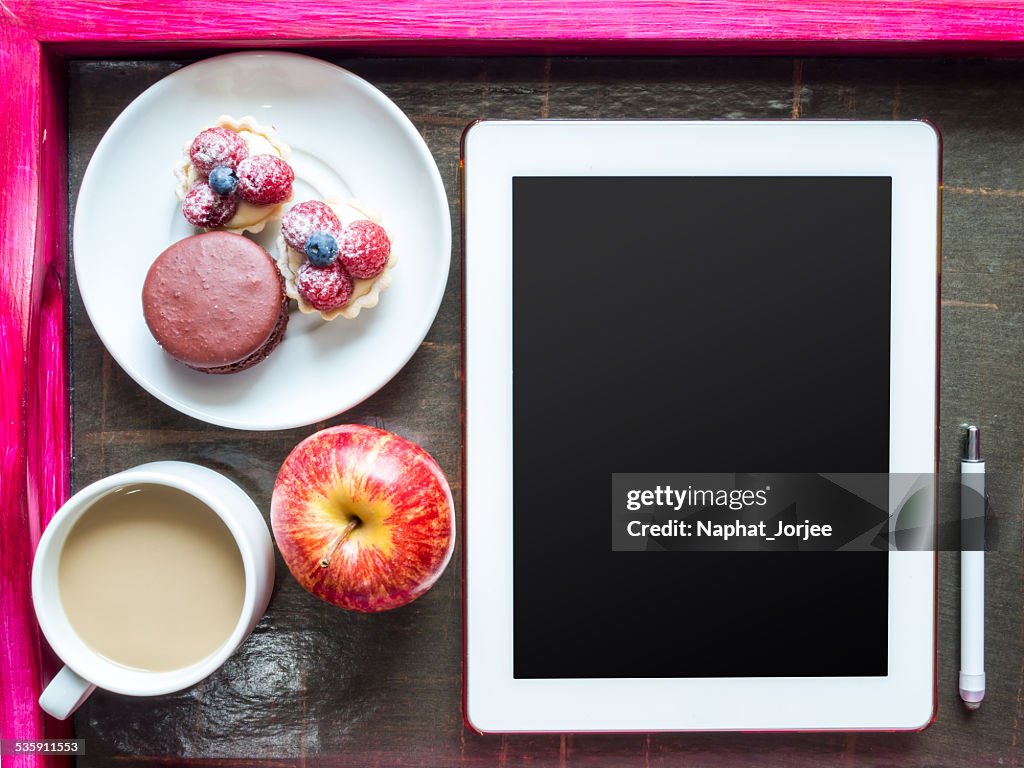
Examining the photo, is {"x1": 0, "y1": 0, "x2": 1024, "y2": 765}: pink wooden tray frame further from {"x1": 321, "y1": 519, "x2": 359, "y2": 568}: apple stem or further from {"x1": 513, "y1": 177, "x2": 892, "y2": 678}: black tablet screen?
{"x1": 321, "y1": 519, "x2": 359, "y2": 568}: apple stem

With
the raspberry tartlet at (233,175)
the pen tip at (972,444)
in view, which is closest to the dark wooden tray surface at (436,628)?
the pen tip at (972,444)

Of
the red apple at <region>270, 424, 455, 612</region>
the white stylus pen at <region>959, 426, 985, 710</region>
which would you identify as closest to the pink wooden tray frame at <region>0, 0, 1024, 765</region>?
the red apple at <region>270, 424, 455, 612</region>

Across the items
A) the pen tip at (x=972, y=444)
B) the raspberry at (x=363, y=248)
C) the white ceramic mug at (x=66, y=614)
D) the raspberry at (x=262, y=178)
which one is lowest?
the white ceramic mug at (x=66, y=614)

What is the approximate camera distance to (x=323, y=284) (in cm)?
58

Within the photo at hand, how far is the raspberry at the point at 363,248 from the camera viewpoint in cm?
57

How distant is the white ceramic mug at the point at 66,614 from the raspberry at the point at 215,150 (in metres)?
0.24

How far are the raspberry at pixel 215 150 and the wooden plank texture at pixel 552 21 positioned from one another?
8 cm

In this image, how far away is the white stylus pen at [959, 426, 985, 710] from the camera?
2.09 ft

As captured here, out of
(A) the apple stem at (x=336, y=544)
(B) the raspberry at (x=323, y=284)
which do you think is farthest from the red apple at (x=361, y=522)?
(B) the raspberry at (x=323, y=284)

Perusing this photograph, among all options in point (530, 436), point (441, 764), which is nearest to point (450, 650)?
point (441, 764)

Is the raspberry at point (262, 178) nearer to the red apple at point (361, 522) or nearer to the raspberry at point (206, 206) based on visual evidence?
the raspberry at point (206, 206)

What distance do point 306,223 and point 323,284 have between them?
5 centimetres

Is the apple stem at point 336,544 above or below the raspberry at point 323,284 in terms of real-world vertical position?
below

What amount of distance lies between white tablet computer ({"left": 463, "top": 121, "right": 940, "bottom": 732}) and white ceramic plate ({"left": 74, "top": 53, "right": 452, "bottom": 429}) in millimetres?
51
